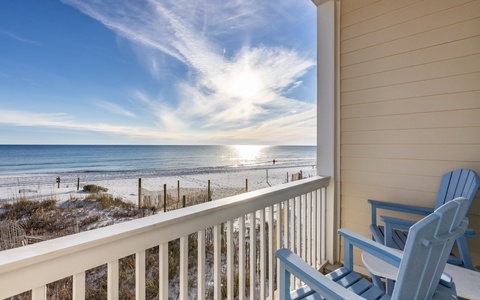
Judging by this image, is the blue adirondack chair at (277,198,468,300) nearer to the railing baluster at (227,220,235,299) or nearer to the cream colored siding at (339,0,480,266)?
the railing baluster at (227,220,235,299)

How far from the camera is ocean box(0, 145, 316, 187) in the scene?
1250 cm

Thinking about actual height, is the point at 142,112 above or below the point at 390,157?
above

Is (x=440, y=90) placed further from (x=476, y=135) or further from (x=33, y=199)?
(x=33, y=199)

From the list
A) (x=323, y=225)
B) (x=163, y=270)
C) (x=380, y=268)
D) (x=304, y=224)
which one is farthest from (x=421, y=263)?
(x=323, y=225)

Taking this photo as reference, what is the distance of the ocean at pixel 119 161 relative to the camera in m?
12.5

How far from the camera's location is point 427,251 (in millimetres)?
849

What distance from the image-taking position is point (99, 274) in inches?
102

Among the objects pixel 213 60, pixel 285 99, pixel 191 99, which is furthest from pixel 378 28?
pixel 191 99

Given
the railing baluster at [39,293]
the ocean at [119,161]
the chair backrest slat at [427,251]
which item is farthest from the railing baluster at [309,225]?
the ocean at [119,161]

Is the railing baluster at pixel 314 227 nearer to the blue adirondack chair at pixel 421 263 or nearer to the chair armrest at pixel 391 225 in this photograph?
the chair armrest at pixel 391 225

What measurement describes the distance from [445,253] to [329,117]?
5.06ft

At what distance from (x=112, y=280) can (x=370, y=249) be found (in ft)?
4.02

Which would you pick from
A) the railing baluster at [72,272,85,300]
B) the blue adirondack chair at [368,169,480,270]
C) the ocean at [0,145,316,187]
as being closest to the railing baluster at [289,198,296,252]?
the blue adirondack chair at [368,169,480,270]

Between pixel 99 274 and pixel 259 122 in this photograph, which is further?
pixel 259 122
